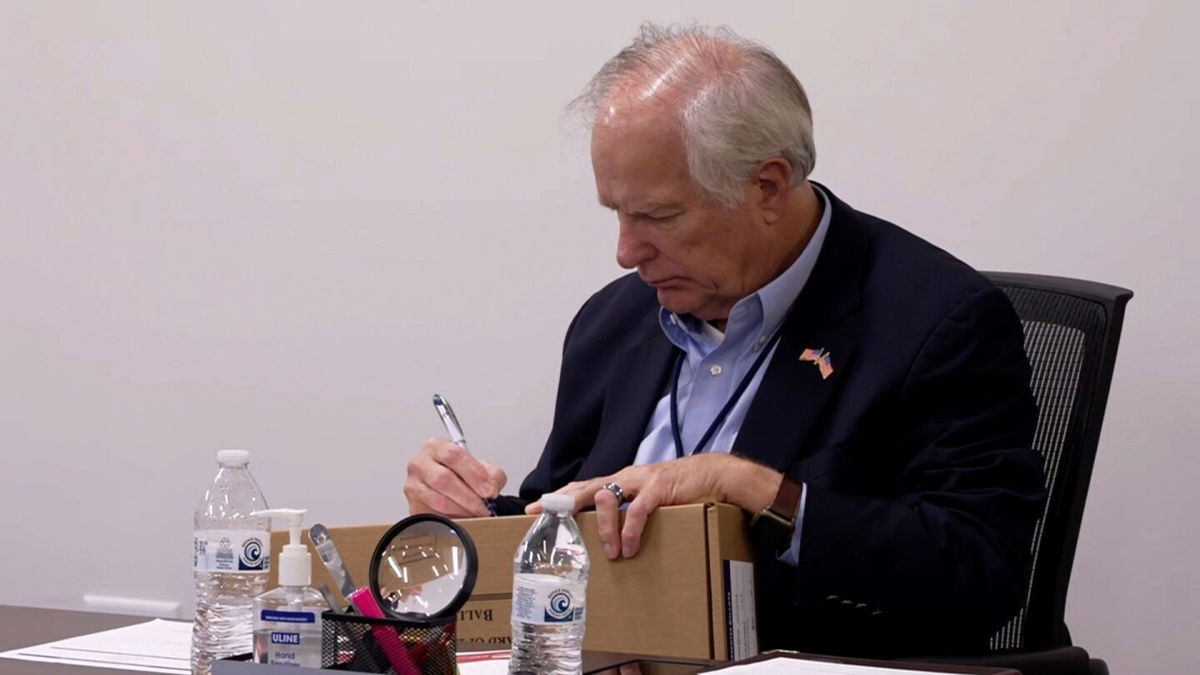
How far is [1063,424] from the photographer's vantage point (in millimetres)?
1998

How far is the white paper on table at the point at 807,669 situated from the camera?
1.34m

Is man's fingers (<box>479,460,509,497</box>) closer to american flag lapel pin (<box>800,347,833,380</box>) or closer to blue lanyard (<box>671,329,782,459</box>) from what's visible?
blue lanyard (<box>671,329,782,459</box>)

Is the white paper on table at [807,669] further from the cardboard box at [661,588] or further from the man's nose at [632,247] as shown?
the man's nose at [632,247]

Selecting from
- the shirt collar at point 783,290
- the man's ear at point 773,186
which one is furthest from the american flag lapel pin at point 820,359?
the man's ear at point 773,186

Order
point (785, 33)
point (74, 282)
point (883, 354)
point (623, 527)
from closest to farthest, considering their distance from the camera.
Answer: point (623, 527)
point (883, 354)
point (785, 33)
point (74, 282)

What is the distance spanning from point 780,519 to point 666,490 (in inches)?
6.2

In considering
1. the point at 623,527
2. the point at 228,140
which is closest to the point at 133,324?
the point at 228,140

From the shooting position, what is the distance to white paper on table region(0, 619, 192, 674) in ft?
5.17

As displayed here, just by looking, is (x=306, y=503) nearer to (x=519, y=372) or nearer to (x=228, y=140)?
(x=519, y=372)

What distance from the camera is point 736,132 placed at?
203cm

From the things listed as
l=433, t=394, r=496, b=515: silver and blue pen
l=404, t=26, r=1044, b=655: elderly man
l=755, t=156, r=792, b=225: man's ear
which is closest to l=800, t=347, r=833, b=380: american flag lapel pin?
l=404, t=26, r=1044, b=655: elderly man

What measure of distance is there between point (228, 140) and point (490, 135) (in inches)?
25.9

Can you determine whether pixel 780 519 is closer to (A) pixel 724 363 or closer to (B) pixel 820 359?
(B) pixel 820 359

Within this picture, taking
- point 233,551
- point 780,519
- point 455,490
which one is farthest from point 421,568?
point 455,490
